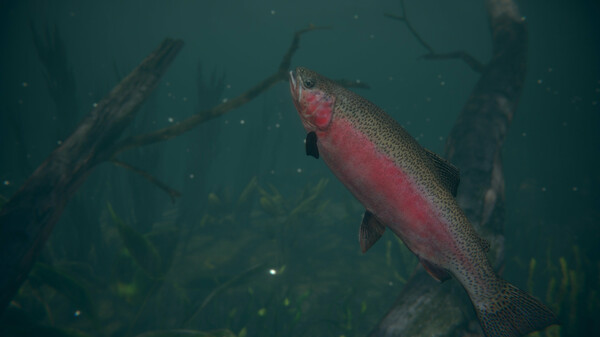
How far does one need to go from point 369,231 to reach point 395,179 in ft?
1.52

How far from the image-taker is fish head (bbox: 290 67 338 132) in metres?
1.62

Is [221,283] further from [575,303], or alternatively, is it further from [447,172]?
[575,303]

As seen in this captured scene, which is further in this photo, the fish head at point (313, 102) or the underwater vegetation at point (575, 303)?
the underwater vegetation at point (575, 303)

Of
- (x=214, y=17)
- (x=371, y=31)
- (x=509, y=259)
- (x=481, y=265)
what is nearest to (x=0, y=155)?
(x=481, y=265)

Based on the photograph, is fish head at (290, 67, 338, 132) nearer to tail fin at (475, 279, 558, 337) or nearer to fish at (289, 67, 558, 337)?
fish at (289, 67, 558, 337)

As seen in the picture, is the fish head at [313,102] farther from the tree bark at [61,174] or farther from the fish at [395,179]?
the tree bark at [61,174]

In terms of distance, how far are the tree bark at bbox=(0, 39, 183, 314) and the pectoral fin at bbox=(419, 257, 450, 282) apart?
4.53m

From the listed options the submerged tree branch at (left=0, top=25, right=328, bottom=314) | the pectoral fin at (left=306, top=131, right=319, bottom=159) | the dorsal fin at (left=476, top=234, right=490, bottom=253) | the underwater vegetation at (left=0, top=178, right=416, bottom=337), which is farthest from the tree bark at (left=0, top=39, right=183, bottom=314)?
the dorsal fin at (left=476, top=234, right=490, bottom=253)

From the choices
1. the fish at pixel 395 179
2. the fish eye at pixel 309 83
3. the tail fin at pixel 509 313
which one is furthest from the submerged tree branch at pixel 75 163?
the tail fin at pixel 509 313

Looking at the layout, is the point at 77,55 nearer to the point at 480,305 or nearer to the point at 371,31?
the point at 371,31

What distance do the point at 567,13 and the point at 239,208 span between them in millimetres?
38184

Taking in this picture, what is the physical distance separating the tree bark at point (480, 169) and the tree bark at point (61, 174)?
14.6 ft

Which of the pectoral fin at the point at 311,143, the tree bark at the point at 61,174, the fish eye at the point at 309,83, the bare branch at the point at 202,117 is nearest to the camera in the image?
the pectoral fin at the point at 311,143

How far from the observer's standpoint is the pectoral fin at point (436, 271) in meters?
1.67
